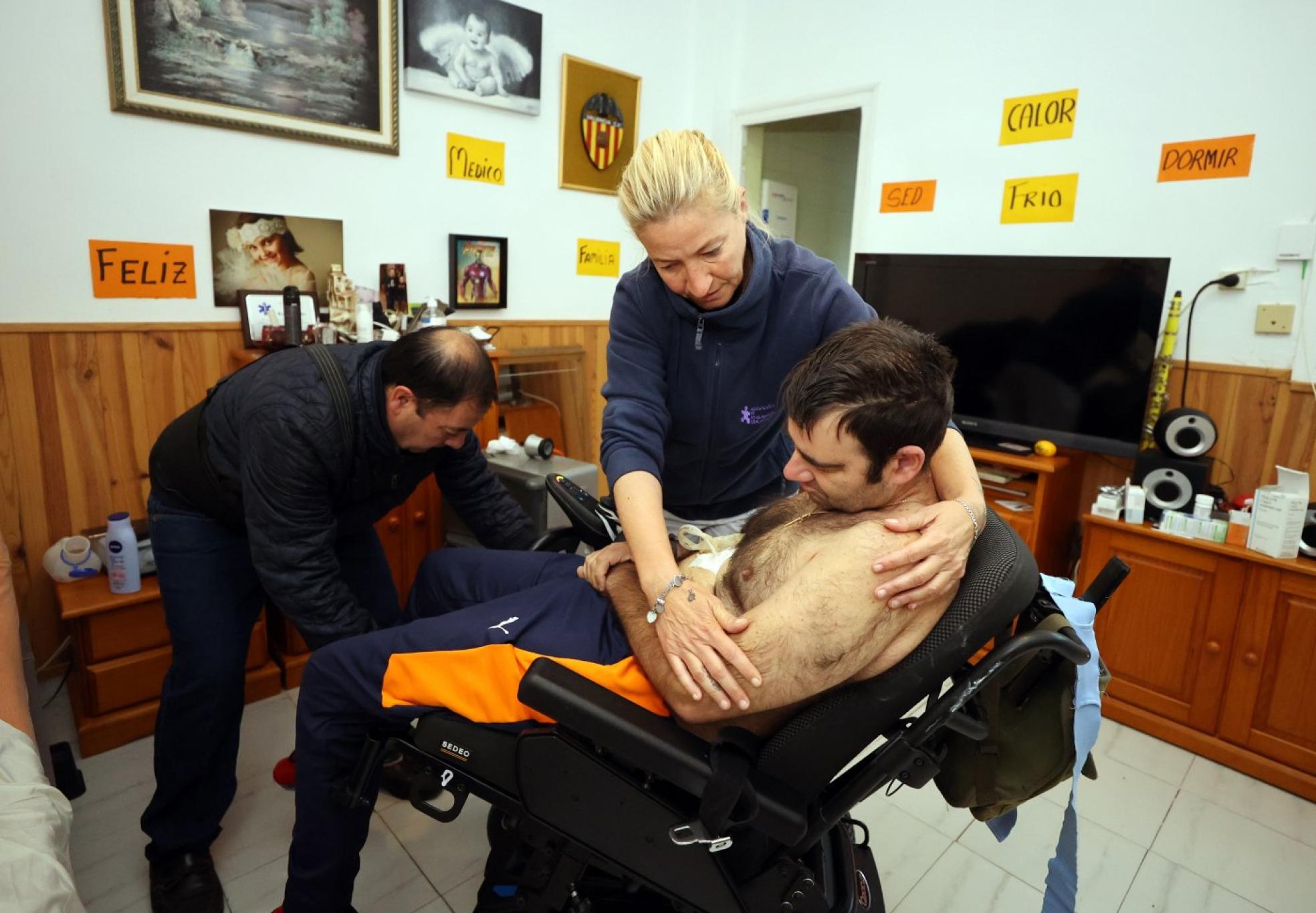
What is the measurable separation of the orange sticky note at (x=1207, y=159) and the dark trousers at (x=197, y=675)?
293 centimetres

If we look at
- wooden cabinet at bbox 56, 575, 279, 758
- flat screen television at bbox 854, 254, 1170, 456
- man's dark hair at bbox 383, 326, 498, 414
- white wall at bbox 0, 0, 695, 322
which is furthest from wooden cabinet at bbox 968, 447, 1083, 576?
wooden cabinet at bbox 56, 575, 279, 758

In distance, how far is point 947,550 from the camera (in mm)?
1013

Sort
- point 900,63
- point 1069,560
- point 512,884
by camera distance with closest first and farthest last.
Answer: point 512,884, point 1069,560, point 900,63

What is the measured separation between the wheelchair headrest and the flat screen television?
1.79 meters

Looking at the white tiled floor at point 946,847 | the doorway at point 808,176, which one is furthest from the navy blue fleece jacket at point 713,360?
the doorway at point 808,176

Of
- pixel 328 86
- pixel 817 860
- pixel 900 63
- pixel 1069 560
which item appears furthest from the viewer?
pixel 900 63

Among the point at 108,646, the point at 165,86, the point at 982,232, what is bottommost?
the point at 108,646

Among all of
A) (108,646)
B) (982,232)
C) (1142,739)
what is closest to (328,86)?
(108,646)

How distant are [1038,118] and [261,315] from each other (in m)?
2.75

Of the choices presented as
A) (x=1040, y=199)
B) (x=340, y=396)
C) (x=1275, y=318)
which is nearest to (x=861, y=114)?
(x=1040, y=199)

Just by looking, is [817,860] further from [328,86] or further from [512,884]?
[328,86]

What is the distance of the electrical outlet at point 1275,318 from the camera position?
2.30 meters

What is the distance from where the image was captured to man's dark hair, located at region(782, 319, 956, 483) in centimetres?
105

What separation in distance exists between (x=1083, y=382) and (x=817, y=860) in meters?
2.00
